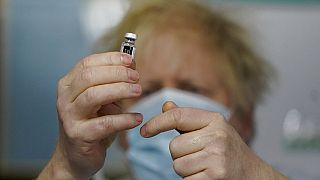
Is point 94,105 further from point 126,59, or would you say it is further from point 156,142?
point 156,142

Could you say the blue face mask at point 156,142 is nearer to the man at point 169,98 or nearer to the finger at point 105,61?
the man at point 169,98

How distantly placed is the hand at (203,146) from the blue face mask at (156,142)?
0.64m

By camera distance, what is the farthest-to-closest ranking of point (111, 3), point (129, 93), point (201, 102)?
1. point (111, 3)
2. point (201, 102)
3. point (129, 93)

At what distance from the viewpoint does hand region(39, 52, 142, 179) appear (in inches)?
45.2

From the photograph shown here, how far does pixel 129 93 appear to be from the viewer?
113 centimetres

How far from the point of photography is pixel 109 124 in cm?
118

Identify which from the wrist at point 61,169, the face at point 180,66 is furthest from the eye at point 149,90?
the wrist at point 61,169

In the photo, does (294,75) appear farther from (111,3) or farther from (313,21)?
(111,3)

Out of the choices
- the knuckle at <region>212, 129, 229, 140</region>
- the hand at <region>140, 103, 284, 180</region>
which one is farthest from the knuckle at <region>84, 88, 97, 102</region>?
the knuckle at <region>212, 129, 229, 140</region>

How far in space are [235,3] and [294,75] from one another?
336 mm

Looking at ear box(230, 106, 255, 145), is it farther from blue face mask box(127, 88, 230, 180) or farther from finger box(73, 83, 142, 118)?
finger box(73, 83, 142, 118)

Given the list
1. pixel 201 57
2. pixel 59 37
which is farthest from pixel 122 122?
pixel 59 37

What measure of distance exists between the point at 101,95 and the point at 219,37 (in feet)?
3.41

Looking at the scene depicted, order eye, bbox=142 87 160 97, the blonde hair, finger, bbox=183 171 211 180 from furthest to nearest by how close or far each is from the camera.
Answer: the blonde hair → eye, bbox=142 87 160 97 → finger, bbox=183 171 211 180
